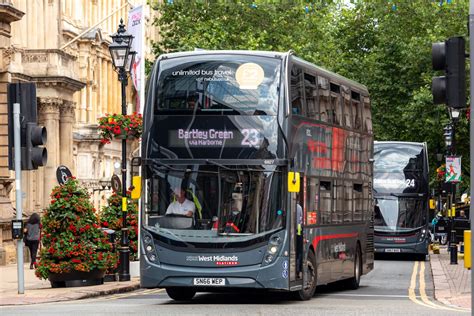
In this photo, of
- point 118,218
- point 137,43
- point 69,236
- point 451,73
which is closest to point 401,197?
point 137,43

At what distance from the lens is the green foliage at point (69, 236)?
91.1 ft

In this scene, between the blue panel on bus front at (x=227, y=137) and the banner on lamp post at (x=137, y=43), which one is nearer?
the blue panel on bus front at (x=227, y=137)

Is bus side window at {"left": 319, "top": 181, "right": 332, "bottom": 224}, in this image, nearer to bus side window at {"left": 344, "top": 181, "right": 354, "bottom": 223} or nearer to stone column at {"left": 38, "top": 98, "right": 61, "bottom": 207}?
bus side window at {"left": 344, "top": 181, "right": 354, "bottom": 223}

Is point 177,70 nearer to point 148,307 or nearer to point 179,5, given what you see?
point 148,307

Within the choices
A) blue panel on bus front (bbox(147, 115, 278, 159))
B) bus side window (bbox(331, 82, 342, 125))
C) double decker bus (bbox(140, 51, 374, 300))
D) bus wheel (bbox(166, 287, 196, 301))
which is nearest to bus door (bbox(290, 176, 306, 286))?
double decker bus (bbox(140, 51, 374, 300))

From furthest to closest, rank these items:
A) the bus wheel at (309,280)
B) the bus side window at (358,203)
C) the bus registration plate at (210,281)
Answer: the bus side window at (358,203), the bus wheel at (309,280), the bus registration plate at (210,281)

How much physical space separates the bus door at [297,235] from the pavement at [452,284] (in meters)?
2.79

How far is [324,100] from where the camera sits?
26.0m

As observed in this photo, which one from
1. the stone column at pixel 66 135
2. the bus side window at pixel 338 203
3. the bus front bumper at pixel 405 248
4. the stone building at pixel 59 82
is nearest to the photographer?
the bus side window at pixel 338 203

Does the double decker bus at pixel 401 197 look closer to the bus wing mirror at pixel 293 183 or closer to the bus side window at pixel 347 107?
the bus side window at pixel 347 107

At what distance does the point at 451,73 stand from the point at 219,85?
8.56 m

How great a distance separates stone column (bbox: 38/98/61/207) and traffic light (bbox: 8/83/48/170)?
3122 cm

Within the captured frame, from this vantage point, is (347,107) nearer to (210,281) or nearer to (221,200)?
(221,200)

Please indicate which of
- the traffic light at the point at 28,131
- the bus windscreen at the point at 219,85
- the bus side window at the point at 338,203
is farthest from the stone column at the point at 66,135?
the bus windscreen at the point at 219,85
